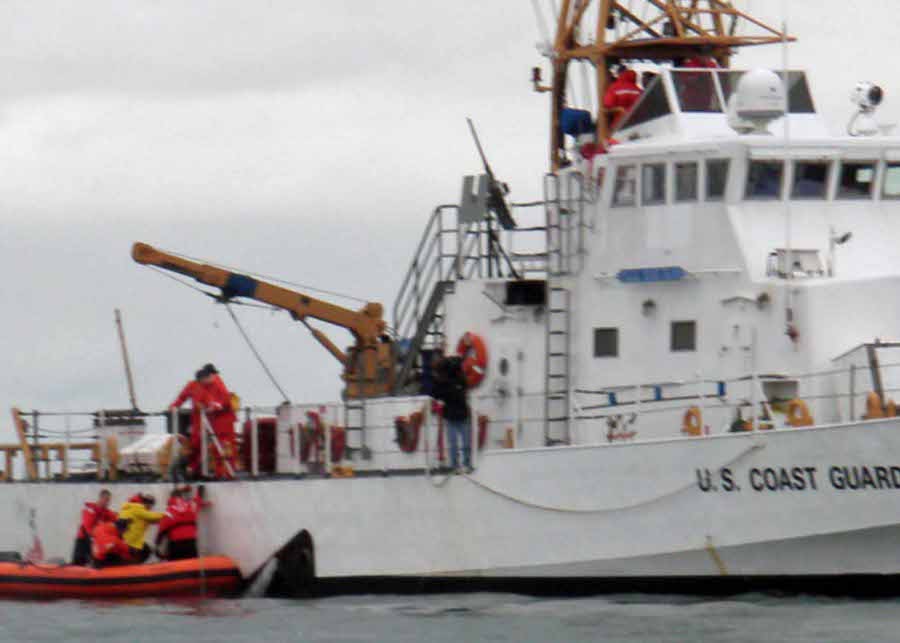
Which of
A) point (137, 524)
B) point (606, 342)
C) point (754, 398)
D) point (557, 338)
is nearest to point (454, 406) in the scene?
point (557, 338)

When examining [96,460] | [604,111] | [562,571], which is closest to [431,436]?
[562,571]

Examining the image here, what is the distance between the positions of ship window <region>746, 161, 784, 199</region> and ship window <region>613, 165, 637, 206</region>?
137 centimetres

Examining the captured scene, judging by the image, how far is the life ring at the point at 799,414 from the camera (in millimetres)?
22312

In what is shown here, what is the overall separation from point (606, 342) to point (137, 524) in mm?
6507

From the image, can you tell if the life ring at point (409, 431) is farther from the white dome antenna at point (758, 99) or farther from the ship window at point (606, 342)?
the white dome antenna at point (758, 99)

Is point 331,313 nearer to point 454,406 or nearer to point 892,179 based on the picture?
point 454,406

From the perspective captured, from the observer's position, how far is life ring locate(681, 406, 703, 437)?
22.9 m

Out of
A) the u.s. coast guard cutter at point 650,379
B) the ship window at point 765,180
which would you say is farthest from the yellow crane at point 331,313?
the ship window at point 765,180

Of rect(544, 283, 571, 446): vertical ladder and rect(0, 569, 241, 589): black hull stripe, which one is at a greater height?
rect(544, 283, 571, 446): vertical ladder

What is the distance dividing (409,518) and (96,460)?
7067 millimetres

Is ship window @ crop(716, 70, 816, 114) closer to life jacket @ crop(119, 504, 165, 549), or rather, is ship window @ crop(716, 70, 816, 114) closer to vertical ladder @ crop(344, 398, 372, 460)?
vertical ladder @ crop(344, 398, 372, 460)

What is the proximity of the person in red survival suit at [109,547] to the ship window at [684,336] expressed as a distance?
748cm

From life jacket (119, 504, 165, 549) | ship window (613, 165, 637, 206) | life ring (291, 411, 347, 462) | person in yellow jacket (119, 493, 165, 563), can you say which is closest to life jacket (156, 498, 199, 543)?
person in yellow jacket (119, 493, 165, 563)

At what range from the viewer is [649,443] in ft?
75.0
